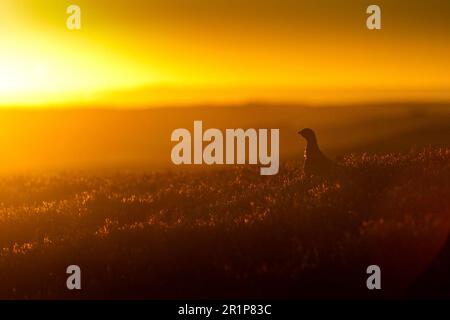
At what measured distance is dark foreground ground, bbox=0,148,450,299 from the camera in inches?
484

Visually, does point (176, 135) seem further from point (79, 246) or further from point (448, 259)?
point (448, 259)

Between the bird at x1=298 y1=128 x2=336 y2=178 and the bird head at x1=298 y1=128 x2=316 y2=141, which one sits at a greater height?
the bird head at x1=298 y1=128 x2=316 y2=141

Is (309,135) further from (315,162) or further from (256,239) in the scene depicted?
(256,239)

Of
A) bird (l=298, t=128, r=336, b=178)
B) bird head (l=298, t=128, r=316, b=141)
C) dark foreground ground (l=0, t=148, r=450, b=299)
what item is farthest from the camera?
bird head (l=298, t=128, r=316, b=141)

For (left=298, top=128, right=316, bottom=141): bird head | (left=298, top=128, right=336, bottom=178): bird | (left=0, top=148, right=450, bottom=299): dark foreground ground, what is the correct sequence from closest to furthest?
(left=0, top=148, right=450, bottom=299): dark foreground ground
(left=298, top=128, right=336, bottom=178): bird
(left=298, top=128, right=316, bottom=141): bird head

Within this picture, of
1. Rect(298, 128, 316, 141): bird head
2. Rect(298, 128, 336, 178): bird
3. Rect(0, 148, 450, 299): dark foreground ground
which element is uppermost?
Rect(298, 128, 316, 141): bird head

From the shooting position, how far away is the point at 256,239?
13688 mm

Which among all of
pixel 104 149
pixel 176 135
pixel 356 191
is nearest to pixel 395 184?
pixel 356 191

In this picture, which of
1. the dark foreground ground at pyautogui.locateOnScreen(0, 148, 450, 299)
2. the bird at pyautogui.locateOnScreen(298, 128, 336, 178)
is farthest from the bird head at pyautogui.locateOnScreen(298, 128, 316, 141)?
the dark foreground ground at pyautogui.locateOnScreen(0, 148, 450, 299)

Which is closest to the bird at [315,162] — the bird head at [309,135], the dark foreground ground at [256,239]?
the bird head at [309,135]

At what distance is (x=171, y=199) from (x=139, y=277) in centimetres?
469

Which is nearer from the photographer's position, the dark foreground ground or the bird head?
the dark foreground ground

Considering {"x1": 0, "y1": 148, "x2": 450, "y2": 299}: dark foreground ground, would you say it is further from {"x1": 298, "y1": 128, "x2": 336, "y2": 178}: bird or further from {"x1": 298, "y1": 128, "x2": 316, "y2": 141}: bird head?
{"x1": 298, "y1": 128, "x2": 316, "y2": 141}: bird head

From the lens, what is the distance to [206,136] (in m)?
18.2
